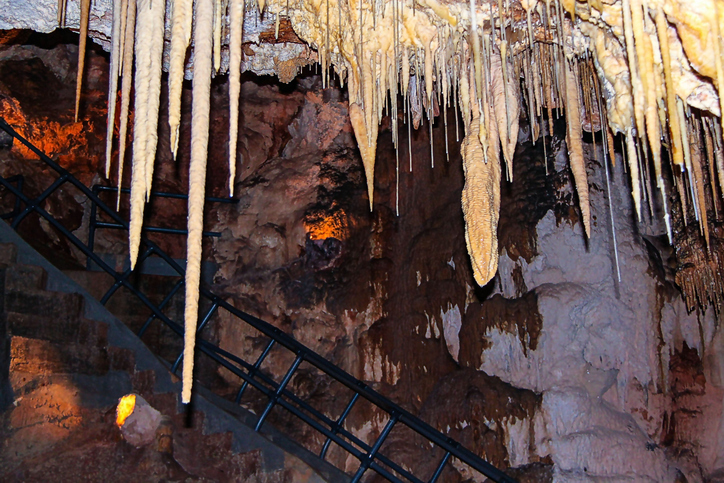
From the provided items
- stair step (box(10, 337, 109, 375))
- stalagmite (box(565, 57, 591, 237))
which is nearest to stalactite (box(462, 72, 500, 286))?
stalagmite (box(565, 57, 591, 237))

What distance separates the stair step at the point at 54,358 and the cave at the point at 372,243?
0.02 m

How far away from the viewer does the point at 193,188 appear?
2.54m

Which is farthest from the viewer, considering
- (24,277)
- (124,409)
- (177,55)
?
(24,277)

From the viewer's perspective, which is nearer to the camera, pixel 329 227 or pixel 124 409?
pixel 124 409

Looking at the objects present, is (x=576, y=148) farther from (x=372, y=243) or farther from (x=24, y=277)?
(x=372, y=243)

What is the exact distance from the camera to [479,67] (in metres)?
3.42

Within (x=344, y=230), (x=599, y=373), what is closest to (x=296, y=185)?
(x=344, y=230)

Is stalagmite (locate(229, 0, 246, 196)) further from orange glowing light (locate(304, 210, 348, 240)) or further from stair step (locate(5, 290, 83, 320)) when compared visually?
orange glowing light (locate(304, 210, 348, 240))

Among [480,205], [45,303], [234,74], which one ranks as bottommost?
[45,303]

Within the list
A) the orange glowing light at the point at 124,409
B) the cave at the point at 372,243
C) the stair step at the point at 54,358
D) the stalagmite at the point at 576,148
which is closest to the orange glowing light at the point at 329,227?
the cave at the point at 372,243

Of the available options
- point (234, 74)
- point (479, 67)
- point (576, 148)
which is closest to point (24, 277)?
point (234, 74)

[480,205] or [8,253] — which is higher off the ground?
[480,205]

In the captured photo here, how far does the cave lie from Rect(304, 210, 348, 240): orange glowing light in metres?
0.03

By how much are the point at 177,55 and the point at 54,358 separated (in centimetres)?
216
